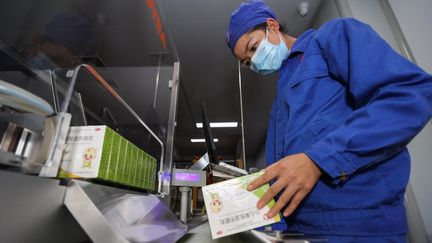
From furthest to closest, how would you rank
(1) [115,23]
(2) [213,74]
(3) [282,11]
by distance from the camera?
(2) [213,74], (1) [115,23], (3) [282,11]

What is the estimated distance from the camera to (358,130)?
0.53 m

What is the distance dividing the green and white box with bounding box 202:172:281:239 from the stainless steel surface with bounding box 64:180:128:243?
220 mm

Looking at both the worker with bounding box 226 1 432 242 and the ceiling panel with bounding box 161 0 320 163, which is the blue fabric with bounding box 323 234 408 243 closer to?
the worker with bounding box 226 1 432 242

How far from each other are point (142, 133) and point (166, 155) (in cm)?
42

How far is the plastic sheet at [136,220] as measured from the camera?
40 centimetres

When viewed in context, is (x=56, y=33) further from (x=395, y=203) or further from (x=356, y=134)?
(x=395, y=203)

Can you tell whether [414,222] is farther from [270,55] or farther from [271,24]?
[271,24]

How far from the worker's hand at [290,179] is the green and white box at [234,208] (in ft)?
0.06

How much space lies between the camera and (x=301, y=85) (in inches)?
29.3

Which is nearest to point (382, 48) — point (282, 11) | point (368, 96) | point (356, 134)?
point (368, 96)

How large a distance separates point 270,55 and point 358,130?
57 cm

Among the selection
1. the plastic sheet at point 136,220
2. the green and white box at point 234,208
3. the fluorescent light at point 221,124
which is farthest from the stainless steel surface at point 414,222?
the fluorescent light at point 221,124

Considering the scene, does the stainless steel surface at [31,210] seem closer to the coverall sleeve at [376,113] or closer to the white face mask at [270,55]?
the coverall sleeve at [376,113]

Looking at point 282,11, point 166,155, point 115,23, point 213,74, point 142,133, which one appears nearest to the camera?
point 166,155
